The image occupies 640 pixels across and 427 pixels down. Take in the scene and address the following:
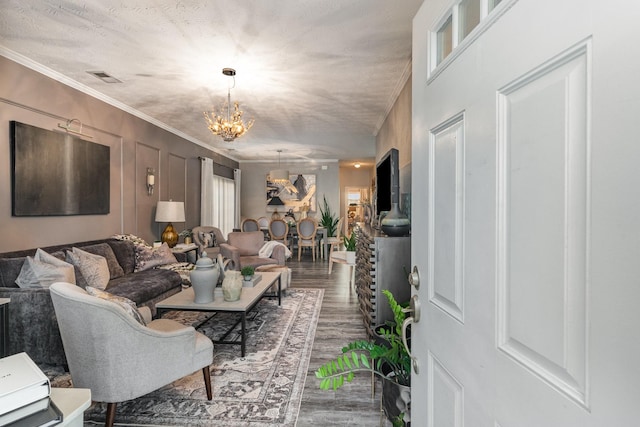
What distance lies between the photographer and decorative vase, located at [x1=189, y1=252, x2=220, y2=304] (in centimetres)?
267

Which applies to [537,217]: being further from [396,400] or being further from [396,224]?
[396,224]

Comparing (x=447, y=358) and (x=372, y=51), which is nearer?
(x=447, y=358)

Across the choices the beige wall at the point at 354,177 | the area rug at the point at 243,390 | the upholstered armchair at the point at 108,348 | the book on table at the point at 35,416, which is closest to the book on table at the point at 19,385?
the book on table at the point at 35,416

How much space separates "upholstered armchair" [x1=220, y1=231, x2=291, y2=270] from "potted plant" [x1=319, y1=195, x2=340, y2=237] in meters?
2.77

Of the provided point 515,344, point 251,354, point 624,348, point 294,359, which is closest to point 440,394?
point 515,344

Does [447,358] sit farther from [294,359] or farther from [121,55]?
[121,55]

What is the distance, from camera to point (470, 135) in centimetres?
75

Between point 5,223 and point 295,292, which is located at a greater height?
point 5,223

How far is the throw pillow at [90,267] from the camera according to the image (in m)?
3.01

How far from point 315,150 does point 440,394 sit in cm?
703

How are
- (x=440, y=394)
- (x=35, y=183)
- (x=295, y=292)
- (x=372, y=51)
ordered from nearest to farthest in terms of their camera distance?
(x=440, y=394) < (x=372, y=51) < (x=35, y=183) < (x=295, y=292)

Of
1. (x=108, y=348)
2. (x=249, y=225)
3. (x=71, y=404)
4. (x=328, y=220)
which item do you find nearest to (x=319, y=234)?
(x=328, y=220)

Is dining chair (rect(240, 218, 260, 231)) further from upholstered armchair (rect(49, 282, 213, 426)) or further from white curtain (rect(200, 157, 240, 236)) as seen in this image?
upholstered armchair (rect(49, 282, 213, 426))

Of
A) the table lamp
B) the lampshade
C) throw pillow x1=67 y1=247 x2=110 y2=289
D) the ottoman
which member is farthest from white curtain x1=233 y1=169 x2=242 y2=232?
throw pillow x1=67 y1=247 x2=110 y2=289
